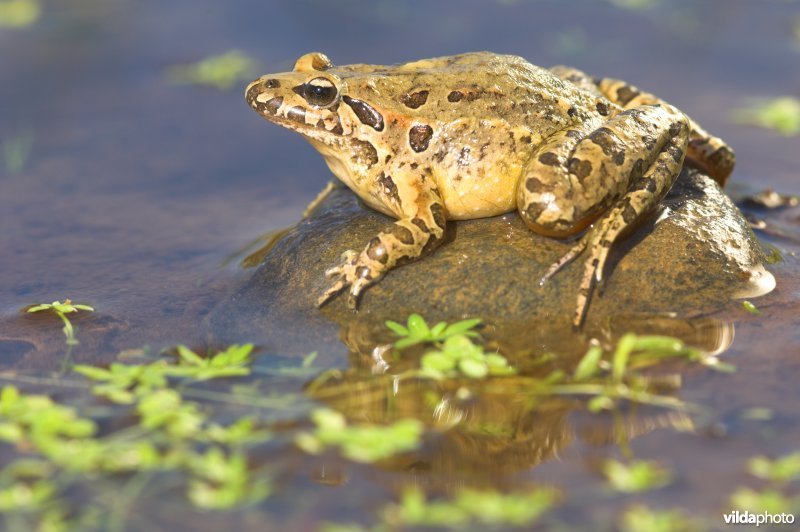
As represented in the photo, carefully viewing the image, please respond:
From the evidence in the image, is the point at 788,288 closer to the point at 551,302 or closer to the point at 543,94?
the point at 551,302

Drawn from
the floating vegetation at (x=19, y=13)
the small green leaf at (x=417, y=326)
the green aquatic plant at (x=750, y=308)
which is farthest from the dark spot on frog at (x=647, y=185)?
the floating vegetation at (x=19, y=13)

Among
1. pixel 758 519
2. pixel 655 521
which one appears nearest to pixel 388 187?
pixel 655 521

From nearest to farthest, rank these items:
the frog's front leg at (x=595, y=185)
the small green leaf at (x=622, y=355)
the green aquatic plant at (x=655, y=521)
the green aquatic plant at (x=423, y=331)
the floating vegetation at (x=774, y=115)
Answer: the green aquatic plant at (x=655, y=521) → the small green leaf at (x=622, y=355) → the green aquatic plant at (x=423, y=331) → the frog's front leg at (x=595, y=185) → the floating vegetation at (x=774, y=115)

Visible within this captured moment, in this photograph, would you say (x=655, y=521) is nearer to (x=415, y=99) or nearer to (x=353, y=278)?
(x=353, y=278)

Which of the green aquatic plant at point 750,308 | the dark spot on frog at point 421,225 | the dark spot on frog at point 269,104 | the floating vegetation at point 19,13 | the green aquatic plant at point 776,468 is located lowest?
the green aquatic plant at point 776,468

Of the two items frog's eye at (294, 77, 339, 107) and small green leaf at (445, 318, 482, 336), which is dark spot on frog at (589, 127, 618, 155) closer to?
small green leaf at (445, 318, 482, 336)

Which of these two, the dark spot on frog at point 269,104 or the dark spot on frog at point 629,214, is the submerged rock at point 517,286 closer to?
the dark spot on frog at point 629,214
